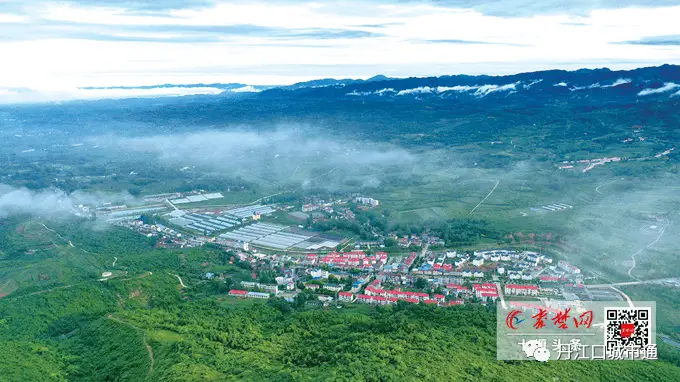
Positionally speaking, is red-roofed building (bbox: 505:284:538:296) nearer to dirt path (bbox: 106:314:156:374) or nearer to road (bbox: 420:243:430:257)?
road (bbox: 420:243:430:257)

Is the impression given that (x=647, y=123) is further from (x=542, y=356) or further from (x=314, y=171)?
(x=542, y=356)

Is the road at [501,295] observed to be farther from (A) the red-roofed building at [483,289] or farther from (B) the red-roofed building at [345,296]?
(B) the red-roofed building at [345,296]

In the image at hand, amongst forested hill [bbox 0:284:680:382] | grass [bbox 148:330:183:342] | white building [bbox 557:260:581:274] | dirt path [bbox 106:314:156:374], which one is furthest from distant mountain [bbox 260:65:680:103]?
dirt path [bbox 106:314:156:374]

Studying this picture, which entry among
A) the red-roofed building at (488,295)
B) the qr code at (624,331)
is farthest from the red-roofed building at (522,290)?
the qr code at (624,331)

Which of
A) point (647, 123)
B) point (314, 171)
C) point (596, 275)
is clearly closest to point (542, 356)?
point (596, 275)

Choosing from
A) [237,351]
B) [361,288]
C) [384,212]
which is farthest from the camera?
[384,212]

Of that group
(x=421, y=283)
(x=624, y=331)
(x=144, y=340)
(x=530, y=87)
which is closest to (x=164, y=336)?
(x=144, y=340)
